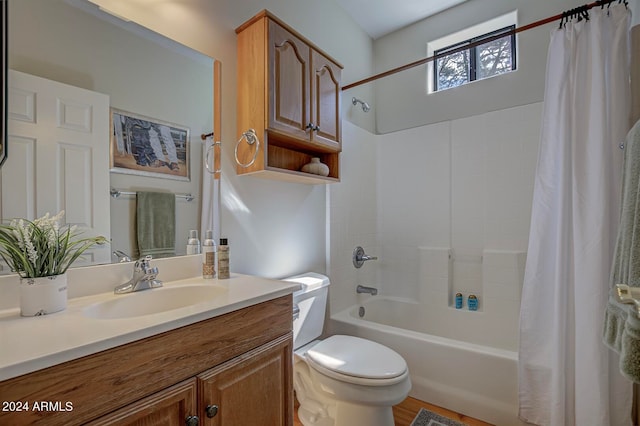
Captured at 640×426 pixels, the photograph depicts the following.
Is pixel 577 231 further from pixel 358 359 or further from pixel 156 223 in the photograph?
pixel 156 223

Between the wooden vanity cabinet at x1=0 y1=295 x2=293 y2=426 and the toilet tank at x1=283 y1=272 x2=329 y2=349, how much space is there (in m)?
0.46

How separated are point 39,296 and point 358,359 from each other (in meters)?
1.20

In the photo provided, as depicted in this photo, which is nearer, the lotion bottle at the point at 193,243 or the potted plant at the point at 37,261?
the potted plant at the point at 37,261

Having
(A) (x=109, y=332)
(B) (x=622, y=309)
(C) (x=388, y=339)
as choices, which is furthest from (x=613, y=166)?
(A) (x=109, y=332)

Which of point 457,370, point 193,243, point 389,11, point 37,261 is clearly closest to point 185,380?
point 37,261

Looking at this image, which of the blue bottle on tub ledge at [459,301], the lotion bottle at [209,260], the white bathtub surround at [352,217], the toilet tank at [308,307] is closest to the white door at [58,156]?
the lotion bottle at [209,260]

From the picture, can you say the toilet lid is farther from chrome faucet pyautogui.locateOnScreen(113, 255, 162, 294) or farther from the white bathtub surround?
chrome faucet pyautogui.locateOnScreen(113, 255, 162, 294)

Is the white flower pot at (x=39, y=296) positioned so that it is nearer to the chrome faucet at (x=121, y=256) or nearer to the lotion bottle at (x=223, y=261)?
the chrome faucet at (x=121, y=256)

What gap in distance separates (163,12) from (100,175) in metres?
0.72

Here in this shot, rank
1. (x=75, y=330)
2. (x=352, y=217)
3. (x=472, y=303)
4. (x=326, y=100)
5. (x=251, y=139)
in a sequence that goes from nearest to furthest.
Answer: (x=75, y=330) < (x=251, y=139) < (x=326, y=100) < (x=472, y=303) < (x=352, y=217)

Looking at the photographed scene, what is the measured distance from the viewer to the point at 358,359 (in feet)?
4.59

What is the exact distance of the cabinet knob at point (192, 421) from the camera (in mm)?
792

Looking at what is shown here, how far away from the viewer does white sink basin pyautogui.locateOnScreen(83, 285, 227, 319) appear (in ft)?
3.10

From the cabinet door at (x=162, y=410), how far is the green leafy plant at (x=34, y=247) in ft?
1.45
